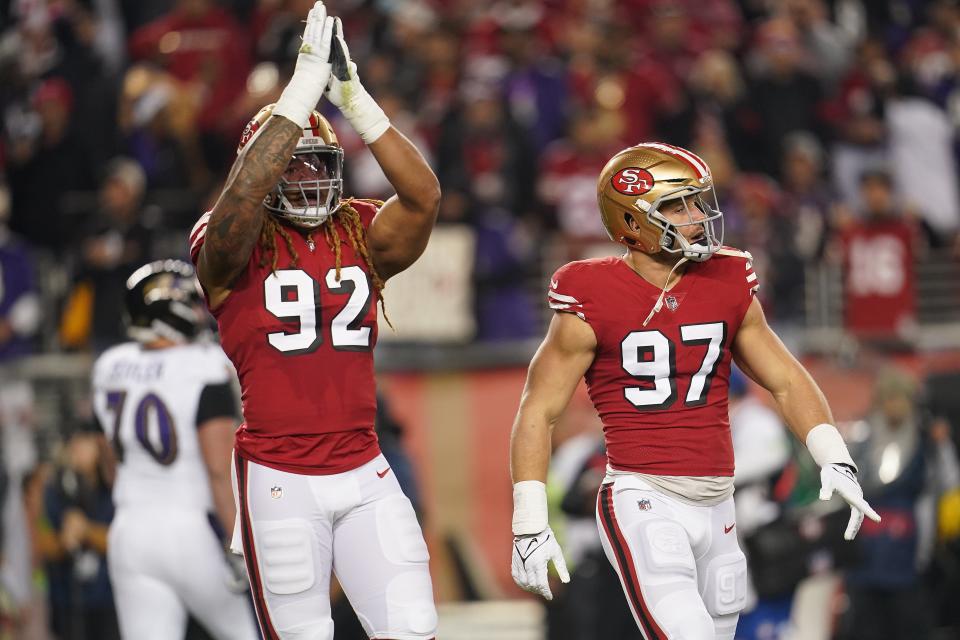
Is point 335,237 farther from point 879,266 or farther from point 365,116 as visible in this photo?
point 879,266

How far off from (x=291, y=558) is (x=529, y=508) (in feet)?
2.44

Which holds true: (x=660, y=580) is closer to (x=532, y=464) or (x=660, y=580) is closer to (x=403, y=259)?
(x=532, y=464)

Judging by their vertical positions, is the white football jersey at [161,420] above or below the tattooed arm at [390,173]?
below

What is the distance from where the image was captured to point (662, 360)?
543 cm

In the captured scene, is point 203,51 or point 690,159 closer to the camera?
point 690,159

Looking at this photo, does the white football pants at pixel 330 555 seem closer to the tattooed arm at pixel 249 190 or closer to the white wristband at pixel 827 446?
the tattooed arm at pixel 249 190

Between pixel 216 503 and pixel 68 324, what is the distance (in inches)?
205

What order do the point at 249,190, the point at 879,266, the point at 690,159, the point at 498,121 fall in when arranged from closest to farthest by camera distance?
the point at 249,190 → the point at 690,159 → the point at 879,266 → the point at 498,121

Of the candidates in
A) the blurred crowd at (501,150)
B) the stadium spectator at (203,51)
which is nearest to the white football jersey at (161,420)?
the blurred crowd at (501,150)

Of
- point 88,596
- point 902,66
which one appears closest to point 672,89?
point 902,66

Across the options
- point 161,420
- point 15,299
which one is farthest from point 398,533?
point 15,299

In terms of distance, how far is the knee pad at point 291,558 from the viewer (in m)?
5.14

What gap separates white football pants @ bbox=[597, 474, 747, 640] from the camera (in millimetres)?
5246

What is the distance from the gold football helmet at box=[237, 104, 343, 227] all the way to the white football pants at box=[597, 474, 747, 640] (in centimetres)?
126
